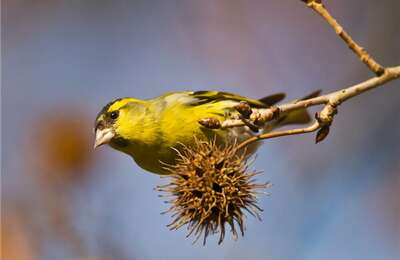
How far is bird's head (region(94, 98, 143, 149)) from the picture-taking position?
163 inches

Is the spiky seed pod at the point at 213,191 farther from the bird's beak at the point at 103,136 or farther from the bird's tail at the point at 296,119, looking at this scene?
the bird's tail at the point at 296,119

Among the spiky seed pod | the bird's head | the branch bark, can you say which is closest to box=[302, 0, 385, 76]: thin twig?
the branch bark

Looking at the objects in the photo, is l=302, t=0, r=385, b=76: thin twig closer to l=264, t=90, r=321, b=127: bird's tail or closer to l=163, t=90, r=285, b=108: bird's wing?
l=163, t=90, r=285, b=108: bird's wing

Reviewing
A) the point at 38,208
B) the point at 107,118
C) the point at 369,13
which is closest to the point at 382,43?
the point at 369,13

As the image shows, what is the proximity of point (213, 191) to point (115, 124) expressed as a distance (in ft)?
4.35

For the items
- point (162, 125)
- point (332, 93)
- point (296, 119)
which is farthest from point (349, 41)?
point (296, 119)

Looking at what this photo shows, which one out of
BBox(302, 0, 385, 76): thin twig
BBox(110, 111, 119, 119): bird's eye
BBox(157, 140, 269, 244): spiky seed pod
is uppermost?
BBox(302, 0, 385, 76): thin twig

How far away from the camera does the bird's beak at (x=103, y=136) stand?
13.4ft

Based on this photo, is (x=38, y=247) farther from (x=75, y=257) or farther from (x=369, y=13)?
(x=369, y=13)

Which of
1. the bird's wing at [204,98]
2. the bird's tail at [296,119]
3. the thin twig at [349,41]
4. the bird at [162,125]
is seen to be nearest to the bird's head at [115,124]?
the bird at [162,125]

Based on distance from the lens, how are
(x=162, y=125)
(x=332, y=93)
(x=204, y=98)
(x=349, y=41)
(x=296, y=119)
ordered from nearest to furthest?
1. (x=349, y=41)
2. (x=332, y=93)
3. (x=162, y=125)
4. (x=204, y=98)
5. (x=296, y=119)

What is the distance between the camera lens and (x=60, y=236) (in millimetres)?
4660

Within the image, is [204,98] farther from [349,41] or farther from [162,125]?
[349,41]

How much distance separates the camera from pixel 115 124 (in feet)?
13.8
